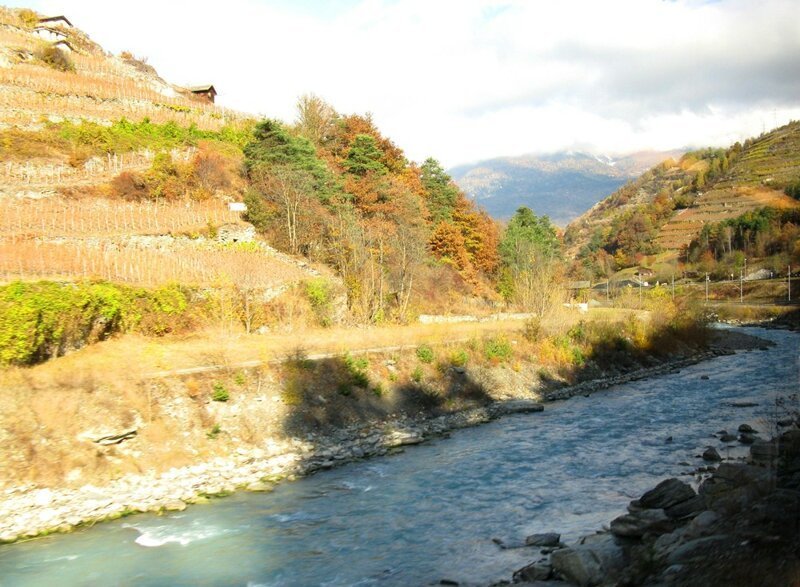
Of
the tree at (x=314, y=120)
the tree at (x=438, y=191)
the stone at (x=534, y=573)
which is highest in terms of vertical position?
the tree at (x=314, y=120)

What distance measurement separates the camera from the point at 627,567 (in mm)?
9070

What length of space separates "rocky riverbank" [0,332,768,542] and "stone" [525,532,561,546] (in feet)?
24.4

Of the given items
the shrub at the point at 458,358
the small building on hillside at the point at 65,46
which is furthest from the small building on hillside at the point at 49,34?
the shrub at the point at 458,358

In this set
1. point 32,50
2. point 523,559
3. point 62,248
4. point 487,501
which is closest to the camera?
point 523,559

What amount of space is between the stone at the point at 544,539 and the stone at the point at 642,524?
1.08m

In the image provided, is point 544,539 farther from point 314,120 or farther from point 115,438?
point 314,120

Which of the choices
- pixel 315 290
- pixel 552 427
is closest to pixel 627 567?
pixel 552 427

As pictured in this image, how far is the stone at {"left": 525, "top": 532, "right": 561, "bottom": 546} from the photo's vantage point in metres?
11.3

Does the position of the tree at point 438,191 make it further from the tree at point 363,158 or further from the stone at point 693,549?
the stone at point 693,549

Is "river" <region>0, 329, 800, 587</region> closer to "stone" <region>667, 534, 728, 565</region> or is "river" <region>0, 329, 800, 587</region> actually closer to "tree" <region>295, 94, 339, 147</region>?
"stone" <region>667, 534, 728, 565</region>

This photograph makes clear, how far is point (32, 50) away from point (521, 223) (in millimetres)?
56086

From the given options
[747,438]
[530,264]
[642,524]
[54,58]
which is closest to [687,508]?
[642,524]

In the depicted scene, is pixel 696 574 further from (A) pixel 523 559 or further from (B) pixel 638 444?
(B) pixel 638 444

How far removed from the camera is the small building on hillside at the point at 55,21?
74.9 m
